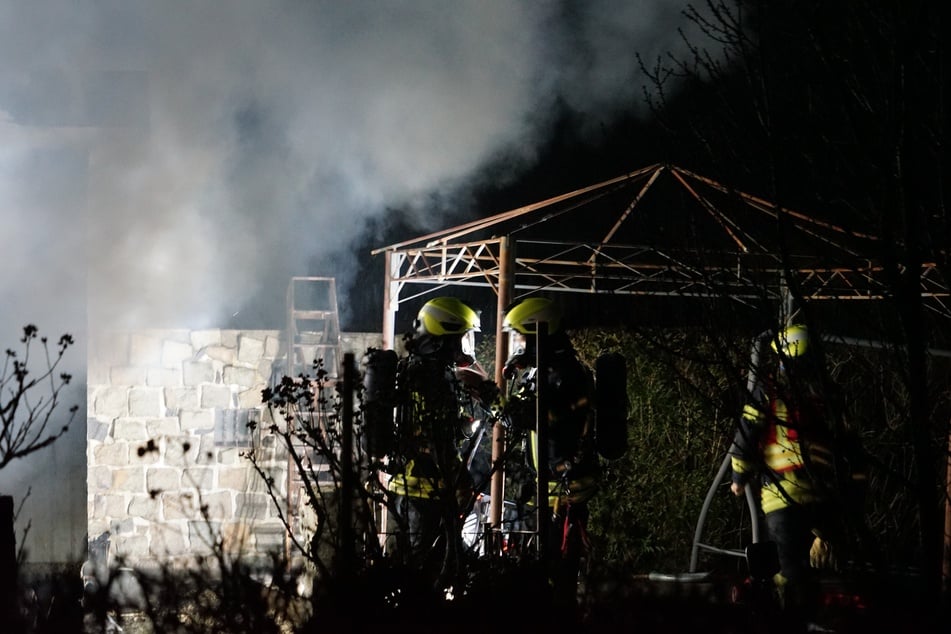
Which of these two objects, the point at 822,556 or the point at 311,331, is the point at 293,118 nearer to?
the point at 311,331

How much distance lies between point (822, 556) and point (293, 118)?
6.30m

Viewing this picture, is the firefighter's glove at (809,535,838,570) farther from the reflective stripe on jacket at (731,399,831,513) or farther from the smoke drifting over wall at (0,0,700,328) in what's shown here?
the smoke drifting over wall at (0,0,700,328)

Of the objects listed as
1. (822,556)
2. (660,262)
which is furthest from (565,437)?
(660,262)

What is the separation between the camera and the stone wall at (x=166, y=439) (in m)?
8.45

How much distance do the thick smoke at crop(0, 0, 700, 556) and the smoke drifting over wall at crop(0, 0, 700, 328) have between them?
0.6 inches

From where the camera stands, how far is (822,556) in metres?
5.18

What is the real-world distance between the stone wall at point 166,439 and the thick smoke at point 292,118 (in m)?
0.42

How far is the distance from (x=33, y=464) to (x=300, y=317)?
3.14 metres

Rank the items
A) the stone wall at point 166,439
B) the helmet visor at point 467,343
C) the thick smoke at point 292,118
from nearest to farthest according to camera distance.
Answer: the helmet visor at point 467,343
the thick smoke at point 292,118
the stone wall at point 166,439

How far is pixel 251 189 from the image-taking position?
9.02m

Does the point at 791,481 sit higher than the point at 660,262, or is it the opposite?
the point at 660,262

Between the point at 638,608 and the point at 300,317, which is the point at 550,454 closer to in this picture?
the point at 638,608

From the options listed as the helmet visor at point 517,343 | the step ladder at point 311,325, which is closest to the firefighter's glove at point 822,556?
the helmet visor at point 517,343

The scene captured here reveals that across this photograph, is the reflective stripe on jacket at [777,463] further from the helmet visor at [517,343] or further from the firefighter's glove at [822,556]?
the helmet visor at [517,343]
